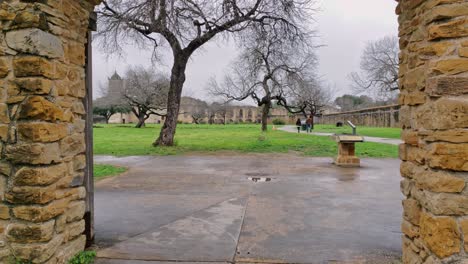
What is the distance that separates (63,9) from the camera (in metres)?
3.44

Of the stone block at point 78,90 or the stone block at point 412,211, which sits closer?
the stone block at point 412,211

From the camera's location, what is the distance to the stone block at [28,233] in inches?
123

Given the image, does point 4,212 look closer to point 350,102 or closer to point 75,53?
point 75,53

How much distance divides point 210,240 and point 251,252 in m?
0.61

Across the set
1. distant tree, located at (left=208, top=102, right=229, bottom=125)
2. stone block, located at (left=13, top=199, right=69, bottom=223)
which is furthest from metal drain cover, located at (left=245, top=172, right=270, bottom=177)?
distant tree, located at (left=208, top=102, right=229, bottom=125)

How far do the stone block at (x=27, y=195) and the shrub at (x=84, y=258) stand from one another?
803 mm

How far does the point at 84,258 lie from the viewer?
3.62 m

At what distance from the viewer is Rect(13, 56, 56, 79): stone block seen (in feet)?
10.2

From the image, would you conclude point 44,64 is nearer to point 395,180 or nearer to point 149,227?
point 149,227

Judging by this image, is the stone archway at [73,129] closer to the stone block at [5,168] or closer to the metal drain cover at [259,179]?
the stone block at [5,168]

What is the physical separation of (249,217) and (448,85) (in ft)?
11.0

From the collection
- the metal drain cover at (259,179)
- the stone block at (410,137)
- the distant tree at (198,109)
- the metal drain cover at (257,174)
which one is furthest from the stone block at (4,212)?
the distant tree at (198,109)

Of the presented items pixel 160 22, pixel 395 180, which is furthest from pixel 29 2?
pixel 160 22

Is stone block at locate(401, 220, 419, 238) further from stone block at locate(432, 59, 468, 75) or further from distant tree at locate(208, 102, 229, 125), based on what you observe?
distant tree at locate(208, 102, 229, 125)
